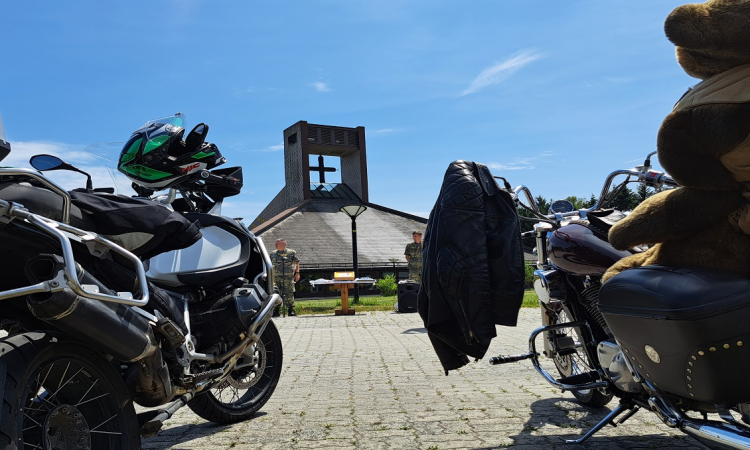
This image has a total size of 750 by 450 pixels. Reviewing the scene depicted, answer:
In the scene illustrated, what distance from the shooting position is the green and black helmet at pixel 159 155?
4.03 m

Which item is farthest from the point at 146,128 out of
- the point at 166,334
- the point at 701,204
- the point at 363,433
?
the point at 701,204

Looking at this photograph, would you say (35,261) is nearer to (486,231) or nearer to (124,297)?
(124,297)

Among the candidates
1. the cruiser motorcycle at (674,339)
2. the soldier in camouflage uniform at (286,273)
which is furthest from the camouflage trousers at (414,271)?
the cruiser motorcycle at (674,339)

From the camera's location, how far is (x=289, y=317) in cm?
1520

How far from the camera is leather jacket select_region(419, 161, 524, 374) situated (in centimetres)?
324

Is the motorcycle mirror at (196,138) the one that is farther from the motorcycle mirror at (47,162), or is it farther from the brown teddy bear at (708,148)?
the brown teddy bear at (708,148)

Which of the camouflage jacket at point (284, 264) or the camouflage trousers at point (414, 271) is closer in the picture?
the camouflage jacket at point (284, 264)

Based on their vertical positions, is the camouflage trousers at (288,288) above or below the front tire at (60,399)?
below

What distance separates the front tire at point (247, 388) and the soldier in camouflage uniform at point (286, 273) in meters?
11.1

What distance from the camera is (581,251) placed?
136 inches

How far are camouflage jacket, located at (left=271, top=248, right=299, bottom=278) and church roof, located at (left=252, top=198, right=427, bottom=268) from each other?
16871mm

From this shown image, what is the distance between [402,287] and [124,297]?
12329 mm

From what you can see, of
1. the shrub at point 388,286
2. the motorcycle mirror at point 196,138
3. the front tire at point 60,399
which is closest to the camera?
the front tire at point 60,399

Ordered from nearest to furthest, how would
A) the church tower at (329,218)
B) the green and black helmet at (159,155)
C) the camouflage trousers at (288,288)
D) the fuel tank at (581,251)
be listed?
the fuel tank at (581,251) < the green and black helmet at (159,155) < the camouflage trousers at (288,288) < the church tower at (329,218)
